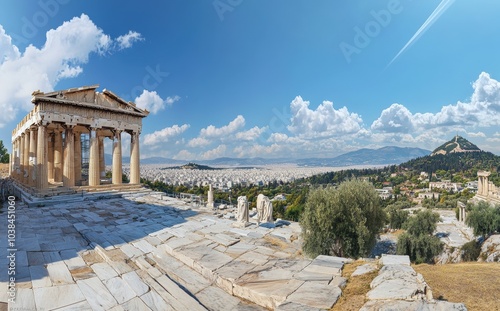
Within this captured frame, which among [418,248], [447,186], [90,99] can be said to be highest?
[90,99]

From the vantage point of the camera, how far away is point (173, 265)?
8.45 m

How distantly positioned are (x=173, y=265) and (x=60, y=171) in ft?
84.5

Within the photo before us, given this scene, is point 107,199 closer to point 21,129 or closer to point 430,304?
point 21,129

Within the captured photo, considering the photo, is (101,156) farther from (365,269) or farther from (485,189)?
(485,189)

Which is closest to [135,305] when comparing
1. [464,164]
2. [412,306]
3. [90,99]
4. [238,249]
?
[238,249]

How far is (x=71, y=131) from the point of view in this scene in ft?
72.7

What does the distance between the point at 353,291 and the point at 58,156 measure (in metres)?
31.2

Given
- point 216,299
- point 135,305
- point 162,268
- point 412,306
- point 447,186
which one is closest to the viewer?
point 412,306

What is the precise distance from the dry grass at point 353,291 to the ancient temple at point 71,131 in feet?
73.6

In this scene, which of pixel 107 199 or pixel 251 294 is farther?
pixel 107 199

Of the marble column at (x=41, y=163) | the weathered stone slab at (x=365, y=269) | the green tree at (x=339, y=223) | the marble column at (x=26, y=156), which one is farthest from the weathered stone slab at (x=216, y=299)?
the marble column at (x=26, y=156)

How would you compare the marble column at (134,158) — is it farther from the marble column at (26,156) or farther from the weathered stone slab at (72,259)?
the weathered stone slab at (72,259)

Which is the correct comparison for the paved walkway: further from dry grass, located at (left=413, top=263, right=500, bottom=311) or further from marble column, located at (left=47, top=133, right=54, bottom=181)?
marble column, located at (left=47, top=133, right=54, bottom=181)

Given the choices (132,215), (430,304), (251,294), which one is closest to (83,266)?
(251,294)
